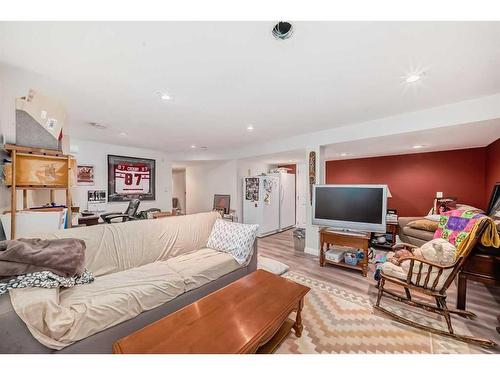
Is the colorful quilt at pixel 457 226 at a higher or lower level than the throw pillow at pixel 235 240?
higher

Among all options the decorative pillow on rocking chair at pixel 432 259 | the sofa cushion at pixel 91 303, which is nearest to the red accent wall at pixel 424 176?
the decorative pillow on rocking chair at pixel 432 259

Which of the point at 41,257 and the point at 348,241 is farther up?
the point at 41,257

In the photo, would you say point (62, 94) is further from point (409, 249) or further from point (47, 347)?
point (409, 249)

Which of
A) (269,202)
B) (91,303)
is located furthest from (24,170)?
(269,202)

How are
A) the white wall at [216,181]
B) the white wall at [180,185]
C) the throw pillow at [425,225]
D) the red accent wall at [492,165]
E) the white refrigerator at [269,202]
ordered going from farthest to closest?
the white wall at [180,185] < the white wall at [216,181] < the white refrigerator at [269,202] < the throw pillow at [425,225] < the red accent wall at [492,165]

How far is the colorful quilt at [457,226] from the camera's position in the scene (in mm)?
1906

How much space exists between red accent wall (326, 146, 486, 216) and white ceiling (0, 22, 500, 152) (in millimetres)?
2281

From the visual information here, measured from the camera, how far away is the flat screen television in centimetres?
278

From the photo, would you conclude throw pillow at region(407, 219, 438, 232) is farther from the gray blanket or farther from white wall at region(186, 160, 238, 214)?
the gray blanket

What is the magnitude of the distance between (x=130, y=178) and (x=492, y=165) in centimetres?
711

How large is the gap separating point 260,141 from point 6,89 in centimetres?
359

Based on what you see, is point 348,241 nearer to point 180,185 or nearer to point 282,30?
point 282,30

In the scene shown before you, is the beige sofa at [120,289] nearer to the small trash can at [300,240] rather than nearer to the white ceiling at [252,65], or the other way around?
the white ceiling at [252,65]

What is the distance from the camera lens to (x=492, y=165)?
3.16 meters
